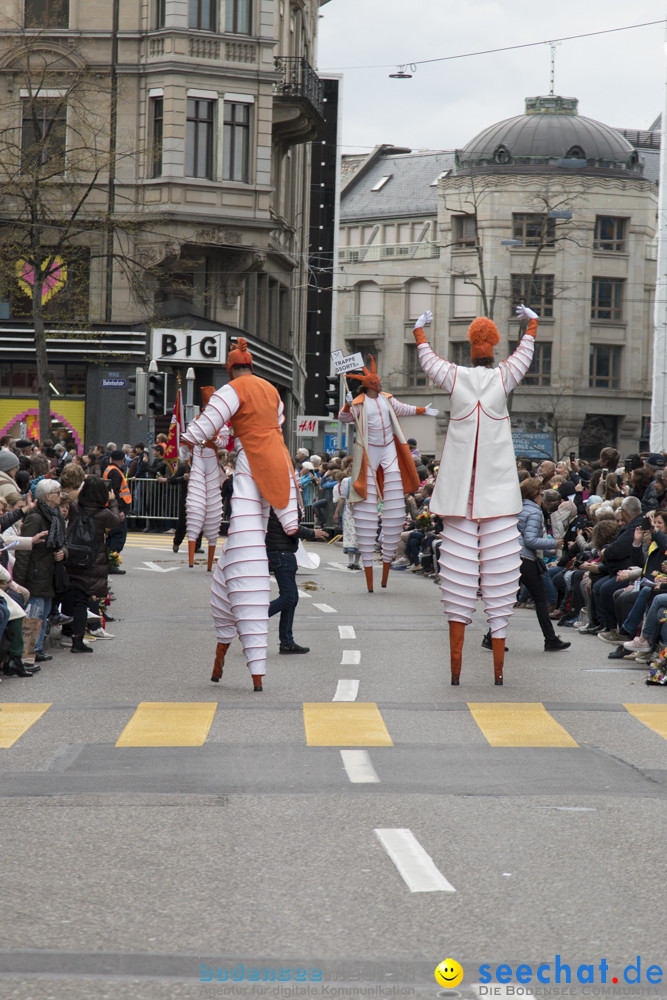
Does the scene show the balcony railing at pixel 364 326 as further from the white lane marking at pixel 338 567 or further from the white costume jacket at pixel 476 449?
the white costume jacket at pixel 476 449

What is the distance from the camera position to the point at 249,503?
11.2m

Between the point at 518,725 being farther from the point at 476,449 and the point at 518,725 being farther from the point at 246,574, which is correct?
the point at 476,449

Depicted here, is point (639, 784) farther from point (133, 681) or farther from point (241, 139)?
point (241, 139)

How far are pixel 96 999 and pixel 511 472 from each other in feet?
25.1

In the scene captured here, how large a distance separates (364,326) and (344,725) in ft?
239

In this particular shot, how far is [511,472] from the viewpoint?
1165cm

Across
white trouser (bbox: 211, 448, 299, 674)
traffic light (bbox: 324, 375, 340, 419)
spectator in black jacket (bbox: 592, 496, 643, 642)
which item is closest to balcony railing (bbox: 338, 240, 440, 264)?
traffic light (bbox: 324, 375, 340, 419)

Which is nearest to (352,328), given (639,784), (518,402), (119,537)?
(518,402)

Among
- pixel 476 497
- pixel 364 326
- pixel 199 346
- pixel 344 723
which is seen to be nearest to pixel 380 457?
pixel 476 497

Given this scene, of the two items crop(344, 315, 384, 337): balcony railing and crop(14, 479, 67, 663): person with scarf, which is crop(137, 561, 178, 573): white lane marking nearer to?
crop(14, 479, 67, 663): person with scarf

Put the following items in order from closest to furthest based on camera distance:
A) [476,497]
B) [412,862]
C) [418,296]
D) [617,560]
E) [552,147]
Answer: [412,862], [476,497], [617,560], [552,147], [418,296]

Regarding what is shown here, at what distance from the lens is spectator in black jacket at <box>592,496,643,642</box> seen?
15312mm

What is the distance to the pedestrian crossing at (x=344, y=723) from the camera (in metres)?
9.27

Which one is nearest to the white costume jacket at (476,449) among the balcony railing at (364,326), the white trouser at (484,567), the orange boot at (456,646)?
the white trouser at (484,567)
